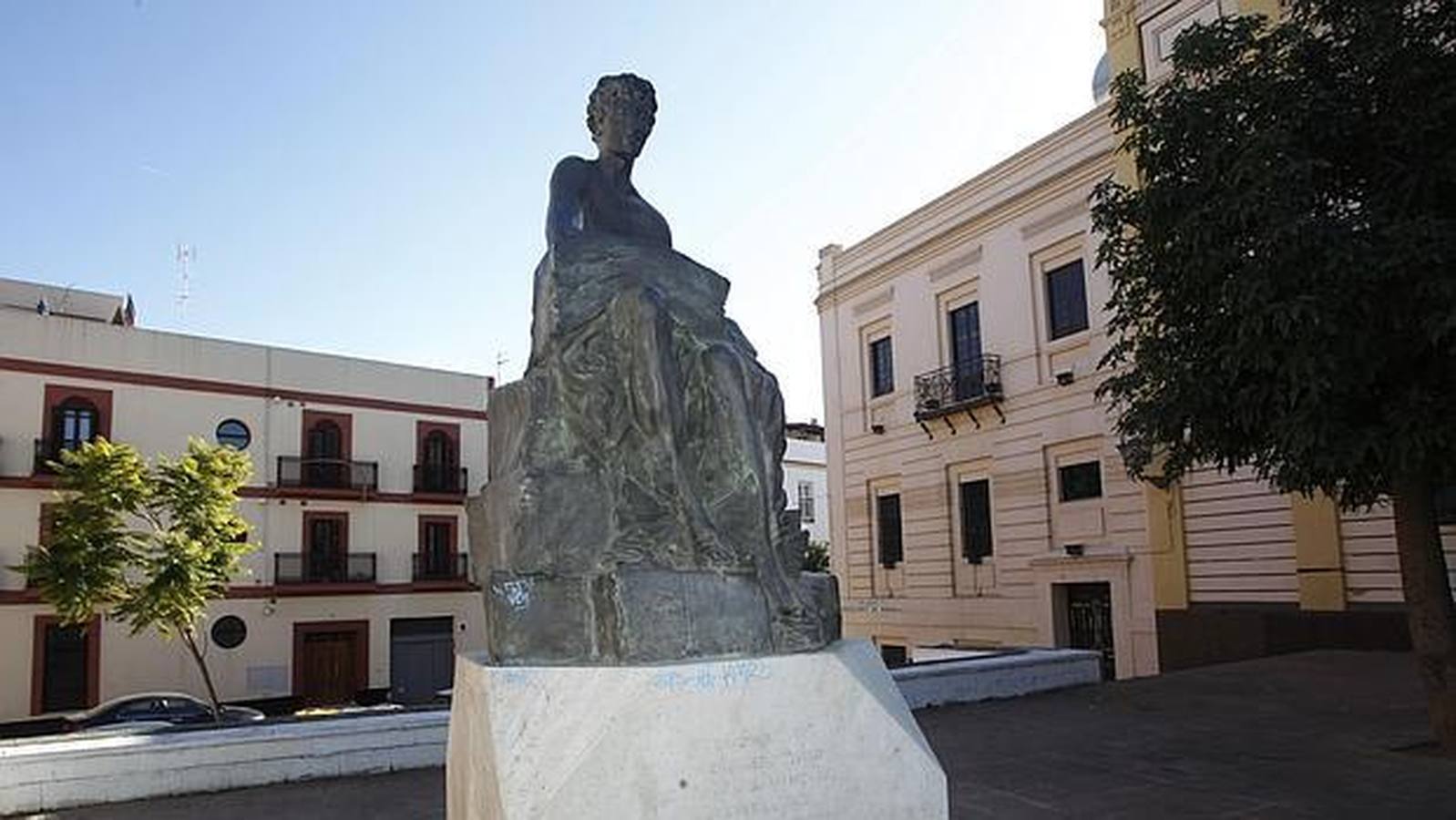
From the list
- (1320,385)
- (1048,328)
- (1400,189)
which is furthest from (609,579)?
(1048,328)

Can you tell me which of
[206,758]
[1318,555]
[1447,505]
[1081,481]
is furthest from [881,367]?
[206,758]

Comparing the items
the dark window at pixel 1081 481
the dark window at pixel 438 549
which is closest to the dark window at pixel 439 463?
the dark window at pixel 438 549

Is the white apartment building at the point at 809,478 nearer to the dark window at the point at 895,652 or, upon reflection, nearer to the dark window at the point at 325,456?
the dark window at the point at 895,652

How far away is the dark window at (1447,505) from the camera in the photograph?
13344mm

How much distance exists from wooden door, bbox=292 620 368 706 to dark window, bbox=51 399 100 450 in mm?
6239

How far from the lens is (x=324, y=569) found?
1056 inches

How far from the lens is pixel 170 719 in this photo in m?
17.4

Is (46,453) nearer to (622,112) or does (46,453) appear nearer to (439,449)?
(439,449)

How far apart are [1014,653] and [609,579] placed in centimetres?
953

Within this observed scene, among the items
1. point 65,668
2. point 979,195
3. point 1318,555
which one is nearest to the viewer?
point 1318,555

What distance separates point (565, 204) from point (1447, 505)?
12.9m

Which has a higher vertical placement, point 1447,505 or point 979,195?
point 979,195

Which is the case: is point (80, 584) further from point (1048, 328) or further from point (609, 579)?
point (609, 579)

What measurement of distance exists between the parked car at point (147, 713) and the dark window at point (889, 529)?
1300 cm
